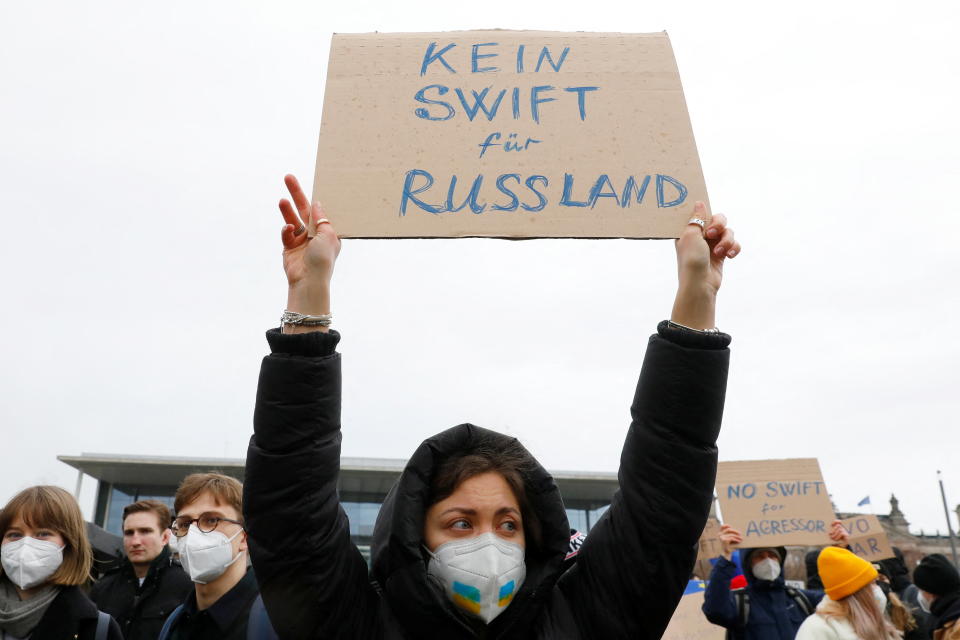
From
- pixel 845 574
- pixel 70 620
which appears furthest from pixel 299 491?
pixel 845 574

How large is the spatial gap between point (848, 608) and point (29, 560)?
442 cm

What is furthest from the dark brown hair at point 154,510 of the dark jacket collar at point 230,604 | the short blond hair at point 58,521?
the dark jacket collar at point 230,604

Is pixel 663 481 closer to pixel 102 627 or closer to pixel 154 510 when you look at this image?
pixel 102 627

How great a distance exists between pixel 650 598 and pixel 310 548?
0.80 meters

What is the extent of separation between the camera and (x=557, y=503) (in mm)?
2082

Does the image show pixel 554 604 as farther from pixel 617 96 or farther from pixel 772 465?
pixel 772 465

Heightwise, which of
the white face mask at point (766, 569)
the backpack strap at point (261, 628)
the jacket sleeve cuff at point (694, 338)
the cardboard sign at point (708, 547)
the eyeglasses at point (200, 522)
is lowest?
the cardboard sign at point (708, 547)

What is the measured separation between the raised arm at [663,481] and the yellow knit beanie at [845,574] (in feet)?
11.2

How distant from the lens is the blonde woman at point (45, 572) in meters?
3.38

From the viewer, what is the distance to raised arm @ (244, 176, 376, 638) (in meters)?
1.72

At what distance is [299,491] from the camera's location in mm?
1733

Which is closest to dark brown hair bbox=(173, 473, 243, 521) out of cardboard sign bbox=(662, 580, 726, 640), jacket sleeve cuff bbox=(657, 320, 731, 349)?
jacket sleeve cuff bbox=(657, 320, 731, 349)

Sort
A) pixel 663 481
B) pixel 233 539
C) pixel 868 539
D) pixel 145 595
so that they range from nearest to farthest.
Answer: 1. pixel 663 481
2. pixel 233 539
3. pixel 145 595
4. pixel 868 539

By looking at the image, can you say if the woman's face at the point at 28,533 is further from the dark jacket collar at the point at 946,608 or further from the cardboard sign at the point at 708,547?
the cardboard sign at the point at 708,547
